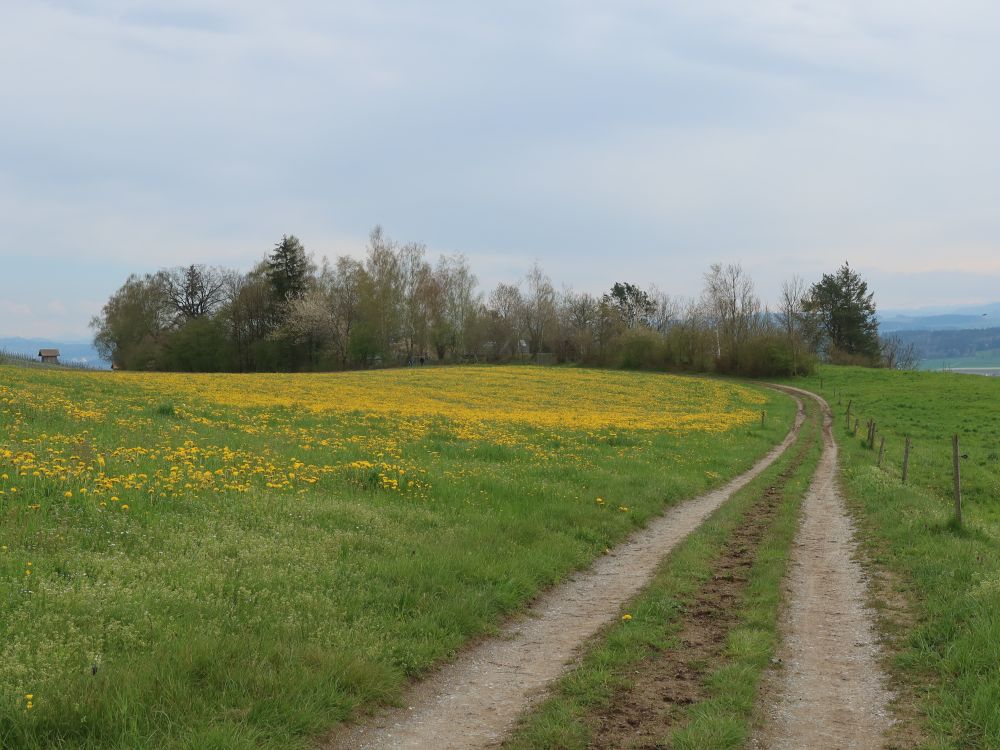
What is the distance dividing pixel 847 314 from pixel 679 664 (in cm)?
12016

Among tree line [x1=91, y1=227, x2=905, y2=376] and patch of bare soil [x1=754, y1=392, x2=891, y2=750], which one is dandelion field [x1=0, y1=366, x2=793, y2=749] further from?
tree line [x1=91, y1=227, x2=905, y2=376]

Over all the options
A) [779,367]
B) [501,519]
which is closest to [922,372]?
[779,367]

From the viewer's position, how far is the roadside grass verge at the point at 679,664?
6105mm

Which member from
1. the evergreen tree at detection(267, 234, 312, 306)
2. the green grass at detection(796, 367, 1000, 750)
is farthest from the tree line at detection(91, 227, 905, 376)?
the green grass at detection(796, 367, 1000, 750)

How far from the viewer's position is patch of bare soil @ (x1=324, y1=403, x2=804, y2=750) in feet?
20.2

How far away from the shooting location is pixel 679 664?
303 inches

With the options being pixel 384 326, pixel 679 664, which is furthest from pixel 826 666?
pixel 384 326

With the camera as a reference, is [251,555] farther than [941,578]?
No

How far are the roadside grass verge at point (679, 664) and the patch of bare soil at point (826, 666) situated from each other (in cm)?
26

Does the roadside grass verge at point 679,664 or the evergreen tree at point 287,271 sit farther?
the evergreen tree at point 287,271

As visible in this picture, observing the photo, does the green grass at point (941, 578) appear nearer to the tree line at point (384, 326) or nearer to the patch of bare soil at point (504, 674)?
the patch of bare soil at point (504, 674)

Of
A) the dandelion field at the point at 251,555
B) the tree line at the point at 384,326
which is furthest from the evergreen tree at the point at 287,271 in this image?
the dandelion field at the point at 251,555

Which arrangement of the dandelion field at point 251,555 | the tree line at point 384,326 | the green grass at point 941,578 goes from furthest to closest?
the tree line at point 384,326
the green grass at point 941,578
the dandelion field at point 251,555

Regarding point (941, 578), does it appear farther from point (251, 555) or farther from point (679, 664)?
point (251, 555)
